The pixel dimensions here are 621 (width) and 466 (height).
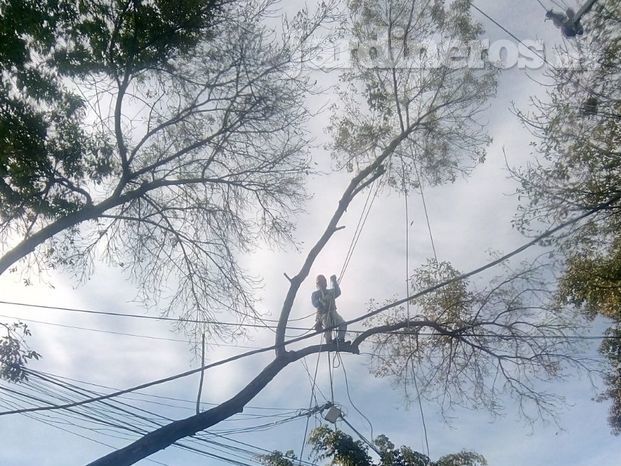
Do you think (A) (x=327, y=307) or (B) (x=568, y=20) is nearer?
(B) (x=568, y=20)

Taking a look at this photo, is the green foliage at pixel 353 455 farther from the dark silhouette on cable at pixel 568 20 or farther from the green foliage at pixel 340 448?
the dark silhouette on cable at pixel 568 20

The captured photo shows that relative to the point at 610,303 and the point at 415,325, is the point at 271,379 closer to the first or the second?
the point at 415,325

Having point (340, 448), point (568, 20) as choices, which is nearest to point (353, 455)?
point (340, 448)

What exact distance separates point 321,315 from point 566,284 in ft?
14.1

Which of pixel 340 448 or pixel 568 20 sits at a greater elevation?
pixel 568 20

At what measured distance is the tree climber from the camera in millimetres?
7625

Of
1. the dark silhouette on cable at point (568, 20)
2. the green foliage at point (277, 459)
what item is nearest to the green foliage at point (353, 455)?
the green foliage at point (277, 459)

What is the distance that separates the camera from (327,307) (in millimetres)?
7832

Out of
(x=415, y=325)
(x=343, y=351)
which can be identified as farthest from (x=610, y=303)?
(x=343, y=351)

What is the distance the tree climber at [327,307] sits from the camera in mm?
7625

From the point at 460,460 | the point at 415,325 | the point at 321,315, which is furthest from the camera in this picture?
the point at 460,460

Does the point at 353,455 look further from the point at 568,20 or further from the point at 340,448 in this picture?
the point at 568,20

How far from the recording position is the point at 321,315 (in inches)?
307

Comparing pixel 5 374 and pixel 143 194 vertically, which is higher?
pixel 143 194
